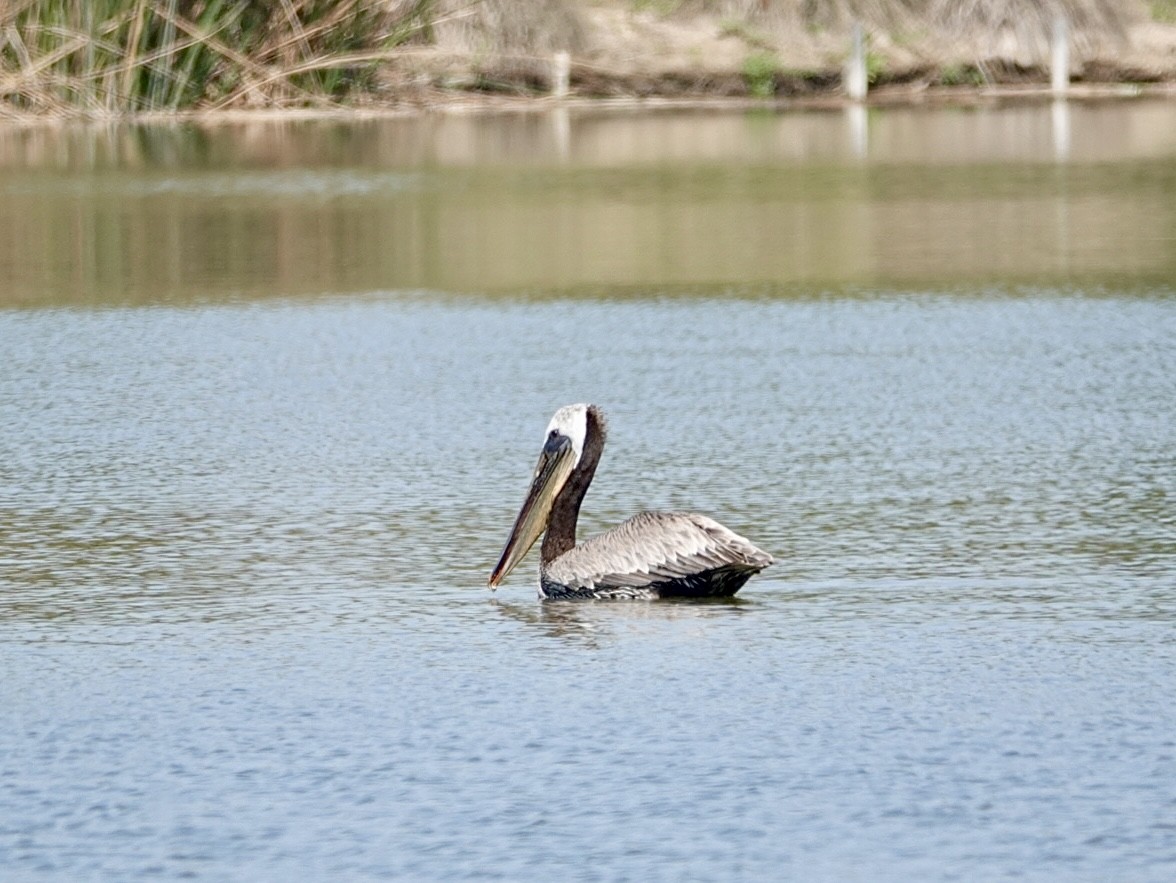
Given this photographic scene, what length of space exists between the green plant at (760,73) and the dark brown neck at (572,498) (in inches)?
837

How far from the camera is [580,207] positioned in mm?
14539

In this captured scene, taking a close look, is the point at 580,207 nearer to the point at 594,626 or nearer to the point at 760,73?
the point at 594,626

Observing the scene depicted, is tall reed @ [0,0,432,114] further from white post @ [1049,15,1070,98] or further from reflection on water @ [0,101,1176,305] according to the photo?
white post @ [1049,15,1070,98]

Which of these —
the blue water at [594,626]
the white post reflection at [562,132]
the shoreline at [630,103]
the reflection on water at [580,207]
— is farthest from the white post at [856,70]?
the blue water at [594,626]

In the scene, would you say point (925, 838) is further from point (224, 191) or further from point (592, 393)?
point (224, 191)

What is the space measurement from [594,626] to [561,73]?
21509mm

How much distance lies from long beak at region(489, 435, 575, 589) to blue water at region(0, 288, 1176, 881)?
75 mm

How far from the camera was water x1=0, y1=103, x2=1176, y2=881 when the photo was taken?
12.2 feet

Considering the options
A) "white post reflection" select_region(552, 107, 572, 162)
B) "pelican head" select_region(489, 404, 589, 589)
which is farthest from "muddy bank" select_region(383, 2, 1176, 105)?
"pelican head" select_region(489, 404, 589, 589)

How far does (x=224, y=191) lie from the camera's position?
1595 cm

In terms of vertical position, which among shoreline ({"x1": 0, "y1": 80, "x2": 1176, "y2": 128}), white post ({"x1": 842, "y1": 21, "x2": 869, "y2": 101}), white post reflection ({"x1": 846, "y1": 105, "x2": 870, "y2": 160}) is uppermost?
white post ({"x1": 842, "y1": 21, "x2": 869, "y2": 101})

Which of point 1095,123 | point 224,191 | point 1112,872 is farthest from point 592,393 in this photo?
point 1095,123

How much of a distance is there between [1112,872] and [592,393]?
473cm

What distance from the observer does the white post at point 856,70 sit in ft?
85.1
